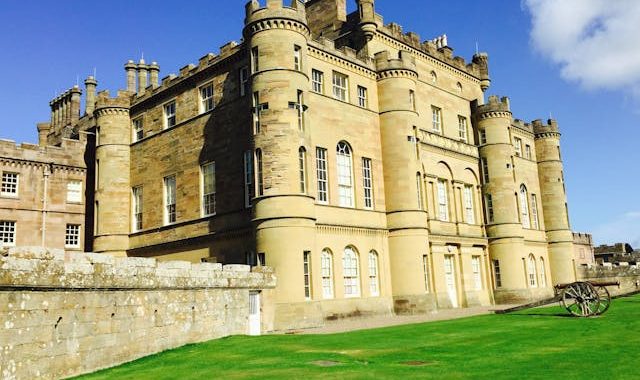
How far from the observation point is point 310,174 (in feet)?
85.0

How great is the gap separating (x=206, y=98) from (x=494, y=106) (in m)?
19.9

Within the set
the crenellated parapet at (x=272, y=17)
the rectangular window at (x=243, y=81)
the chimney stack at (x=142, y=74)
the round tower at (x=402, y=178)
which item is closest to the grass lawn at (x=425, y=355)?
the round tower at (x=402, y=178)

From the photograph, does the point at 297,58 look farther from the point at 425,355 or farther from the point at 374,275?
the point at 425,355

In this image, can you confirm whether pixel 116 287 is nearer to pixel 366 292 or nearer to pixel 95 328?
pixel 95 328

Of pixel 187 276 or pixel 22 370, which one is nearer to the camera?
pixel 22 370

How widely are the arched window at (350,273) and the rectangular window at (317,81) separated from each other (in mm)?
8117

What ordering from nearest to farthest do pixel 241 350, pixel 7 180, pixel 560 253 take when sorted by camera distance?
pixel 241 350 < pixel 7 180 < pixel 560 253

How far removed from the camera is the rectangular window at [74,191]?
3700 centimetres

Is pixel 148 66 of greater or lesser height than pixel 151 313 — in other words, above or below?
above

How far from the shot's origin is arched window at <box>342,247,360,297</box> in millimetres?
27500

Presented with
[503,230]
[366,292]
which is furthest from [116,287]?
[503,230]

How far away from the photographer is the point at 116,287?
14.6m

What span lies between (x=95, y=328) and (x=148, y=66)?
30850 millimetres

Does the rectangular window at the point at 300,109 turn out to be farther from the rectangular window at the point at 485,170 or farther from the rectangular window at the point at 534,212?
the rectangular window at the point at 534,212
